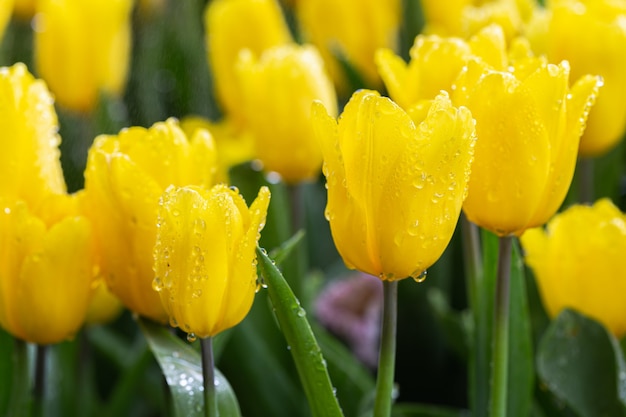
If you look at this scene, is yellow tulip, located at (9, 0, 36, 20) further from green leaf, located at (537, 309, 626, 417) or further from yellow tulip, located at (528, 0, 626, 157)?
green leaf, located at (537, 309, 626, 417)

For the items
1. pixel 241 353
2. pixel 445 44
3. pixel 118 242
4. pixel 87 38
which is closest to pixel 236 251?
pixel 118 242

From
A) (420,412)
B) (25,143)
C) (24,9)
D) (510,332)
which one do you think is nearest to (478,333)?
(510,332)

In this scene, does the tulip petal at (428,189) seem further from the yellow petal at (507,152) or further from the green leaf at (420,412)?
the green leaf at (420,412)

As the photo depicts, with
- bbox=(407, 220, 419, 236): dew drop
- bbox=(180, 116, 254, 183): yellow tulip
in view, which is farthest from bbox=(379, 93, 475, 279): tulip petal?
bbox=(180, 116, 254, 183): yellow tulip

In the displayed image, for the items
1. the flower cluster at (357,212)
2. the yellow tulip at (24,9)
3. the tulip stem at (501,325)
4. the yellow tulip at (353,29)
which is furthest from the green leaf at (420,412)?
the yellow tulip at (24,9)

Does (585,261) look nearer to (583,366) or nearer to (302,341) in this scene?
(583,366)

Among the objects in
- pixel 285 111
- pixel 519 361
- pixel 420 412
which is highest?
pixel 285 111
